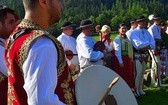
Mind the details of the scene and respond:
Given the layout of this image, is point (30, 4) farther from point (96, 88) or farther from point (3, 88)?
point (3, 88)

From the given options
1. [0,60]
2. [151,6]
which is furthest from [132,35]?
[151,6]

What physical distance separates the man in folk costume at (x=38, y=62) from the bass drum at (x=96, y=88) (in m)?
0.17

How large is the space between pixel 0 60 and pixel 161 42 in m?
7.61

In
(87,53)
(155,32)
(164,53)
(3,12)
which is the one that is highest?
(3,12)

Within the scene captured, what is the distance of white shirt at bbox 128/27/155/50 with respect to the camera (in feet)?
27.6

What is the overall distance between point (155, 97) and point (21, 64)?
721cm

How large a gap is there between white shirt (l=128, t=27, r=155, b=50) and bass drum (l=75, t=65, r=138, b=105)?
6.11 meters

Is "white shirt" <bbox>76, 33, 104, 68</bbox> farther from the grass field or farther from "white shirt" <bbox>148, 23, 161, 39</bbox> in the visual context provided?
"white shirt" <bbox>148, 23, 161, 39</bbox>

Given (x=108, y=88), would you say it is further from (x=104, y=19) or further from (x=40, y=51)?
(x=104, y=19)

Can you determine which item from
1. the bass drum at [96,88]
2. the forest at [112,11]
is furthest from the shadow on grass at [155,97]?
the forest at [112,11]

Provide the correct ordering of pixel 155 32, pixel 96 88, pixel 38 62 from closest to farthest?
pixel 38 62 < pixel 96 88 < pixel 155 32

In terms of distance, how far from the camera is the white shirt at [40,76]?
1521 mm

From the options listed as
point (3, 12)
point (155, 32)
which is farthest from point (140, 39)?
point (3, 12)

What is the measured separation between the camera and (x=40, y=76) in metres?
1.53
